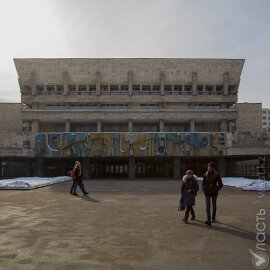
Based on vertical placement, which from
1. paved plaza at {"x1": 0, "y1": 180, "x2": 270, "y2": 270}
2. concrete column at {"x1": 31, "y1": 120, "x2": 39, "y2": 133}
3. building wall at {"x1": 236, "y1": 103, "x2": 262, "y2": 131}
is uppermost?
building wall at {"x1": 236, "y1": 103, "x2": 262, "y2": 131}

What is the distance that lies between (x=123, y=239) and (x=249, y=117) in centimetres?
7172

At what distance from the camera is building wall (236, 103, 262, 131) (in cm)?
7556

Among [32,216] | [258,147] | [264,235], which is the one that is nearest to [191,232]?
[264,235]

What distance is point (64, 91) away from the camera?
68.8 m

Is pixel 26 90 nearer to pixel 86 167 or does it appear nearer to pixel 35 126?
pixel 35 126

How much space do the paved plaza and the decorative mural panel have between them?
3170 cm

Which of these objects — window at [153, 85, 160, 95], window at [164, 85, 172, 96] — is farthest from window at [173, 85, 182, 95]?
window at [153, 85, 160, 95]

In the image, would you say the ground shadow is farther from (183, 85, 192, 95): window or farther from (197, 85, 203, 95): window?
(197, 85, 203, 95): window

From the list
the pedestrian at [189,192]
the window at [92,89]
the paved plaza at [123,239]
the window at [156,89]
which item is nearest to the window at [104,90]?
the window at [92,89]

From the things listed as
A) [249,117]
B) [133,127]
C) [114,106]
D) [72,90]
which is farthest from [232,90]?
[72,90]

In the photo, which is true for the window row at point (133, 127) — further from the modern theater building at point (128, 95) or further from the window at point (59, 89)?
the window at point (59, 89)

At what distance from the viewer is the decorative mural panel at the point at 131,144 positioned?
4541 cm

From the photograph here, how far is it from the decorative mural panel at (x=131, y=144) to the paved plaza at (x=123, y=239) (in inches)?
1248

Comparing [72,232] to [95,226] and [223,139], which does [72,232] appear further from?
[223,139]
